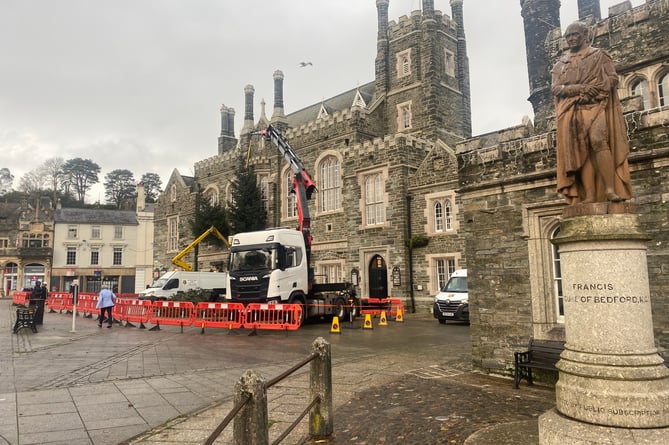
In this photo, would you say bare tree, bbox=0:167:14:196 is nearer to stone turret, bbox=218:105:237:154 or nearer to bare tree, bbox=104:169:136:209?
bare tree, bbox=104:169:136:209

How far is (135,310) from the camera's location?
18234mm

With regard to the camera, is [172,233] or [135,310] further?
[172,233]

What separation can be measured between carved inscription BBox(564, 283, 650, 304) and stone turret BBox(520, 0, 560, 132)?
74.7 feet

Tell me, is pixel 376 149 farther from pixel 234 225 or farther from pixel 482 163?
pixel 482 163

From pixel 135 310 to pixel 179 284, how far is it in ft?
25.4

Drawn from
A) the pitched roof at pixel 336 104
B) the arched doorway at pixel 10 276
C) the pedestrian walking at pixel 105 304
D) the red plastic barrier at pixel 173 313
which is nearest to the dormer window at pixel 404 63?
the pitched roof at pixel 336 104

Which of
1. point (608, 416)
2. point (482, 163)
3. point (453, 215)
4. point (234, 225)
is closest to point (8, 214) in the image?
point (234, 225)

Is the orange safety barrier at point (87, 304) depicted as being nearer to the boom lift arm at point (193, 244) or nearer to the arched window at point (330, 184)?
the boom lift arm at point (193, 244)

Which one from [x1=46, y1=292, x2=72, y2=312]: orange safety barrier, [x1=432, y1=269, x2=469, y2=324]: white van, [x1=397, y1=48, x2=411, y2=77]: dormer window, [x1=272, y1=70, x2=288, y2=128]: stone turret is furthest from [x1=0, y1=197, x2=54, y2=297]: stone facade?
[x1=432, y1=269, x2=469, y2=324]: white van

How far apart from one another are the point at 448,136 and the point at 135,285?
39.2m

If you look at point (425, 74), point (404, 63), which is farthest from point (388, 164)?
point (404, 63)

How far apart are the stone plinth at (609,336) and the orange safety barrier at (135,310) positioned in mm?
16058

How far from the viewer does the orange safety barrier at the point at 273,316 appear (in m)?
15.1

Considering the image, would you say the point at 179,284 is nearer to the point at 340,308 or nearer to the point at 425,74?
the point at 340,308
